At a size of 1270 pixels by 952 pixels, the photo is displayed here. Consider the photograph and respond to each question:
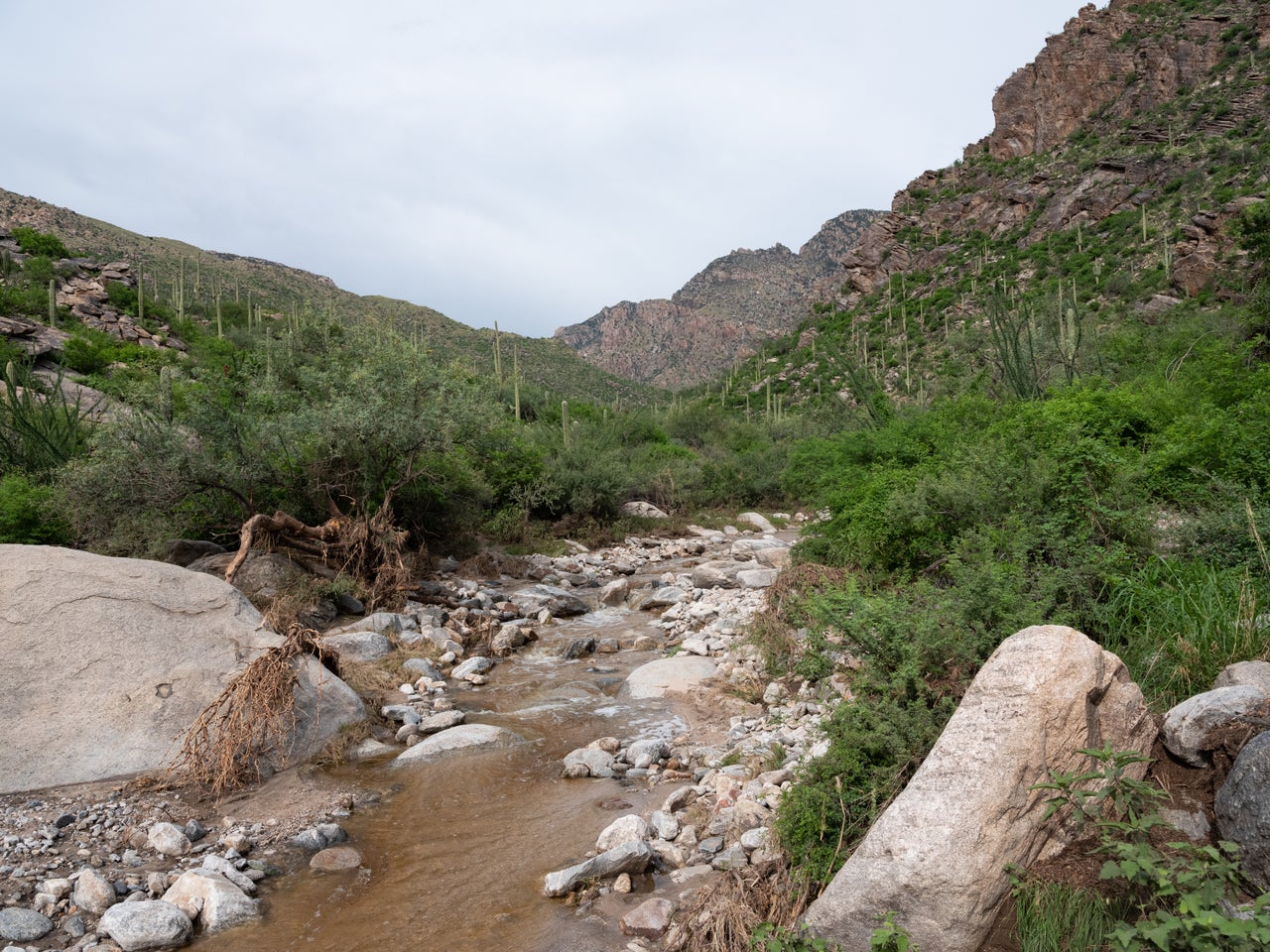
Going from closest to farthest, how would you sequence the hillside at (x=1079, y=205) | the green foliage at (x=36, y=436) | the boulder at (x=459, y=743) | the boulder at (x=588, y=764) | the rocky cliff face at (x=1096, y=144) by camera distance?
the boulder at (x=588, y=764) → the boulder at (x=459, y=743) → the green foliage at (x=36, y=436) → the hillside at (x=1079, y=205) → the rocky cliff face at (x=1096, y=144)

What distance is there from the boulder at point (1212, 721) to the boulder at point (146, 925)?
5012mm

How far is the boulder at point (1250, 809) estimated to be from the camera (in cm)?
272

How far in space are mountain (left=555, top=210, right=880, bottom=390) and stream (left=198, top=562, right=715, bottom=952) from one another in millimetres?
71974

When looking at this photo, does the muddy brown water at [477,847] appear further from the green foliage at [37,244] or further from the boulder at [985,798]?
the green foliage at [37,244]

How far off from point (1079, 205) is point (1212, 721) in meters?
42.8

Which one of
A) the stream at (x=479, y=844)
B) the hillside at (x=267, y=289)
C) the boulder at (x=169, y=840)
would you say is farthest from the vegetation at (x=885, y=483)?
the hillside at (x=267, y=289)

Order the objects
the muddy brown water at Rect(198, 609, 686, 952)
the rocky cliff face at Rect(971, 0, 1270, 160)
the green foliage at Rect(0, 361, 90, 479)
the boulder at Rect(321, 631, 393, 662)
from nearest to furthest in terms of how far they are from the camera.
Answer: the muddy brown water at Rect(198, 609, 686, 952) → the boulder at Rect(321, 631, 393, 662) → the green foliage at Rect(0, 361, 90, 479) → the rocky cliff face at Rect(971, 0, 1270, 160)

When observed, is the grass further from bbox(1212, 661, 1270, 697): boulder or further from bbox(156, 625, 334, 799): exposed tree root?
bbox(156, 625, 334, 799): exposed tree root

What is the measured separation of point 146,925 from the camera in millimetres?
3662

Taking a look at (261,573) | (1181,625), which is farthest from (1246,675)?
(261,573)

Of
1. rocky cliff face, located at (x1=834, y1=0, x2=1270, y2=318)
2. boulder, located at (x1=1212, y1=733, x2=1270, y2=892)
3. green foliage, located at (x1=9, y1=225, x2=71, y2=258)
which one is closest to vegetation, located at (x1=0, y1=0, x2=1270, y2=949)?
boulder, located at (x1=1212, y1=733, x2=1270, y2=892)

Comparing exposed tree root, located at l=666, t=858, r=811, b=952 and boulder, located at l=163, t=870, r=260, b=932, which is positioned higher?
exposed tree root, located at l=666, t=858, r=811, b=952

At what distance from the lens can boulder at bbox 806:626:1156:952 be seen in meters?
2.91

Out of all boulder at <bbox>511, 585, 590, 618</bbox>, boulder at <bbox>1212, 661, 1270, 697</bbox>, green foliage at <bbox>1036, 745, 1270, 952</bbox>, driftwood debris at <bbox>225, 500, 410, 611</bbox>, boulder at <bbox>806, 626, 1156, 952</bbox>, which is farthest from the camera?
boulder at <bbox>511, 585, 590, 618</bbox>
